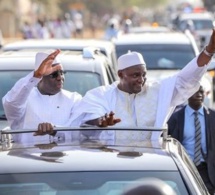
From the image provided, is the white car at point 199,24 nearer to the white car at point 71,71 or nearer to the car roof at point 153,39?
the car roof at point 153,39

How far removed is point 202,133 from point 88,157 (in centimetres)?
383

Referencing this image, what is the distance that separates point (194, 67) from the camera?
8117 mm

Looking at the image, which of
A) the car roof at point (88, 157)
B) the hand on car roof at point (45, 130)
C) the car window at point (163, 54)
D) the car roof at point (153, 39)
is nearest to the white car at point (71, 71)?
the hand on car roof at point (45, 130)

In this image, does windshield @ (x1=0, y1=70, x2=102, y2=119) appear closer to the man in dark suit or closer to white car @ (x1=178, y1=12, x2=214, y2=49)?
the man in dark suit

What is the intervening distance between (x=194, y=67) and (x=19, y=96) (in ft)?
4.38

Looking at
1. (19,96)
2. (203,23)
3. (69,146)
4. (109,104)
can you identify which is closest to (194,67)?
(109,104)

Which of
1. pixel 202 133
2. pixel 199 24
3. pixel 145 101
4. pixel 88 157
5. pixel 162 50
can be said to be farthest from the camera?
pixel 199 24

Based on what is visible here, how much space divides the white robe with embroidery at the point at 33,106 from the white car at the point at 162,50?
324 inches

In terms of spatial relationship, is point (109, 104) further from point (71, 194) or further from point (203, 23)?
point (203, 23)

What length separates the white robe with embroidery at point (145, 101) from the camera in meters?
7.85

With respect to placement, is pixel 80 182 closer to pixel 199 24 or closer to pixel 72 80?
pixel 72 80

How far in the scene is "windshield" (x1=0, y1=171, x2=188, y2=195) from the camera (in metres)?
5.53

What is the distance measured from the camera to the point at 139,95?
8023 mm

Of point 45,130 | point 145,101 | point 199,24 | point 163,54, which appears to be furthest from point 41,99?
point 199,24
